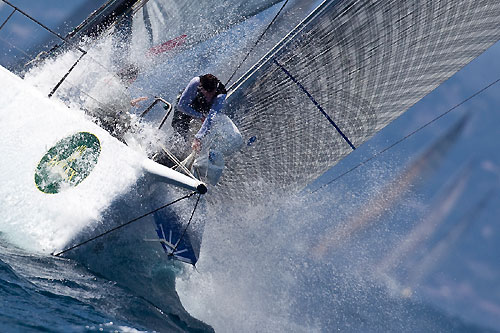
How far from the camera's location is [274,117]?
5.19 m

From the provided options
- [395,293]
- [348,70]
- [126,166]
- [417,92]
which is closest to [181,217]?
[126,166]

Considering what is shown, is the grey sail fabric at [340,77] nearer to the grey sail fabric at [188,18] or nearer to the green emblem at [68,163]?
the green emblem at [68,163]

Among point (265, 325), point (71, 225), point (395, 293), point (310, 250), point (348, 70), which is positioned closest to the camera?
point (71, 225)

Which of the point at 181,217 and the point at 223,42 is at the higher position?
the point at 223,42

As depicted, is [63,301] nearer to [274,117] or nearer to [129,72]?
[274,117]

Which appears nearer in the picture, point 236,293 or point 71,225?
point 71,225

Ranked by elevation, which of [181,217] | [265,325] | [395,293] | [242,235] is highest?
[395,293]

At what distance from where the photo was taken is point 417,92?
17.7ft

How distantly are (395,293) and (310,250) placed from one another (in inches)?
171

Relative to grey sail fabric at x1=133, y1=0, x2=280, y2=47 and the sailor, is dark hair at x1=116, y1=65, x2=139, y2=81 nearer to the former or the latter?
grey sail fabric at x1=133, y1=0, x2=280, y2=47

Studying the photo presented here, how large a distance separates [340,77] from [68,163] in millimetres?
2618

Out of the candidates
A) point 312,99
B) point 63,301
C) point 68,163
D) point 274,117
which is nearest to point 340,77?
point 312,99

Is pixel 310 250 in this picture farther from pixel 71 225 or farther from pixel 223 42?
pixel 71 225

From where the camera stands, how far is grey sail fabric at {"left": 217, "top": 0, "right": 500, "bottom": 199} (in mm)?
4730
